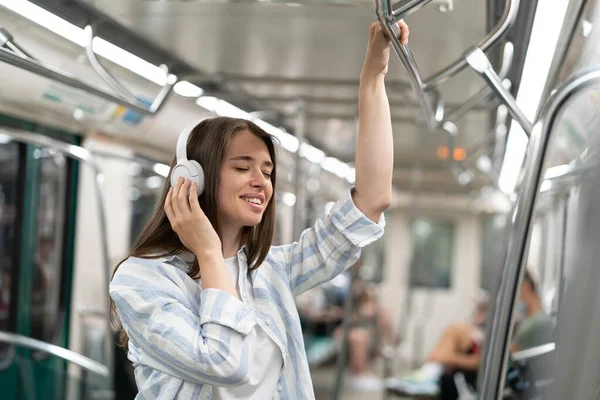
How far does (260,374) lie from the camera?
56.5 inches

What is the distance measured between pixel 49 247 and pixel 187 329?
3.94m

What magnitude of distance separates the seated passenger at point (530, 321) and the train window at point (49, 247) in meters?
2.91

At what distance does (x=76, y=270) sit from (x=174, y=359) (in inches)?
159

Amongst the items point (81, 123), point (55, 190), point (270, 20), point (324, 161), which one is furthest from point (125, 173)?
point (270, 20)

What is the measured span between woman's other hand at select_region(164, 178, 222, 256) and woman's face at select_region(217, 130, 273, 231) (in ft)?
0.31

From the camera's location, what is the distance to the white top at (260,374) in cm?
141

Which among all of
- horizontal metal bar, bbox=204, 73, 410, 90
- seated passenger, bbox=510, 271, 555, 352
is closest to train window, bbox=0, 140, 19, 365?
horizontal metal bar, bbox=204, 73, 410, 90

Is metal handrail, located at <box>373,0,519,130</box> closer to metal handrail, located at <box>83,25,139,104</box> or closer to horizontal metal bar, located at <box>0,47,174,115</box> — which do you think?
horizontal metal bar, located at <box>0,47,174,115</box>

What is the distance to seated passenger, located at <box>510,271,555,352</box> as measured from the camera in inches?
100

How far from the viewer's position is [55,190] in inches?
197

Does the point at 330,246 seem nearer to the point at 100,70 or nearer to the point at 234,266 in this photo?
the point at 234,266

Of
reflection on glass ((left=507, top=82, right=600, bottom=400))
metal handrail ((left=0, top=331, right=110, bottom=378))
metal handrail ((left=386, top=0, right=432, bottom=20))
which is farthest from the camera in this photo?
metal handrail ((left=0, top=331, right=110, bottom=378))

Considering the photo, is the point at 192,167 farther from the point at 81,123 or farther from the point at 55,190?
the point at 55,190

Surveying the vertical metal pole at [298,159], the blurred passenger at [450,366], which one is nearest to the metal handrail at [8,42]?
the vertical metal pole at [298,159]
